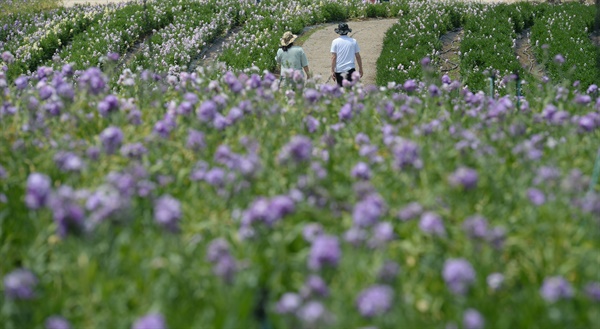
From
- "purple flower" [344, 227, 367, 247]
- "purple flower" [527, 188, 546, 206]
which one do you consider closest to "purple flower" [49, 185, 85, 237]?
"purple flower" [344, 227, 367, 247]

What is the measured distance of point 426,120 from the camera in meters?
5.78

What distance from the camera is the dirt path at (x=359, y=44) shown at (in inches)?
592

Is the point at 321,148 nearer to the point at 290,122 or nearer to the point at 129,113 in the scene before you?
the point at 290,122

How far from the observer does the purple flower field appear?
3256 millimetres

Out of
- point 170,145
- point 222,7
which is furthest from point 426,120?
point 222,7

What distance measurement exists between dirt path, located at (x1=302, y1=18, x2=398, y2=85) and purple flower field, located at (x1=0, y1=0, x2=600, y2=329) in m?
8.92

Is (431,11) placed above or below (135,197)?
below

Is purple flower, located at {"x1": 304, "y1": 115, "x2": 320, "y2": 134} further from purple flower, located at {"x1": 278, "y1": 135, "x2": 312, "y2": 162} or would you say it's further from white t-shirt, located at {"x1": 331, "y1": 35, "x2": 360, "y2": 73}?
white t-shirt, located at {"x1": 331, "y1": 35, "x2": 360, "y2": 73}

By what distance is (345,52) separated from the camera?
38.7 feet

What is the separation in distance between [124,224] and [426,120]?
2.89m

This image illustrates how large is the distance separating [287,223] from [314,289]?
884 millimetres

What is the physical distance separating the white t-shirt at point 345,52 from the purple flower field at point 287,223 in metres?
6.23

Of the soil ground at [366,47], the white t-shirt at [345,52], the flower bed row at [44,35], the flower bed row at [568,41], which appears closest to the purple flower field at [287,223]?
the white t-shirt at [345,52]

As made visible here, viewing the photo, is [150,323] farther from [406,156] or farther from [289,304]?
[406,156]
